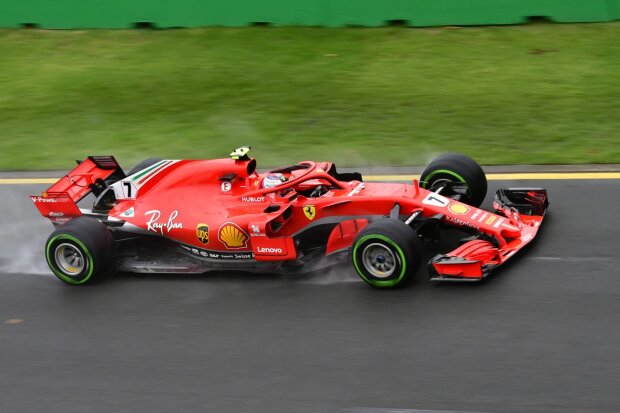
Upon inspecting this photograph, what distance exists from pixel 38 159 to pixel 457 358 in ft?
23.5

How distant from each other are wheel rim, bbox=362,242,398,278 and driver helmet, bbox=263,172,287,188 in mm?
1268

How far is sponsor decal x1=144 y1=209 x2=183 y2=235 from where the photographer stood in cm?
805

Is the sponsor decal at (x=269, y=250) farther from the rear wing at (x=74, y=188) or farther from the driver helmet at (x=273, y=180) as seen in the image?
the rear wing at (x=74, y=188)

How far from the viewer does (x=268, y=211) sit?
7832 mm

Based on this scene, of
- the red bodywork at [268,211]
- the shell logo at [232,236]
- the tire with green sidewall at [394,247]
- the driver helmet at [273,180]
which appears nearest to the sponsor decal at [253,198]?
the red bodywork at [268,211]

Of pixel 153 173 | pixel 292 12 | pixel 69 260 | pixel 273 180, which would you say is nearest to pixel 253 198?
pixel 273 180

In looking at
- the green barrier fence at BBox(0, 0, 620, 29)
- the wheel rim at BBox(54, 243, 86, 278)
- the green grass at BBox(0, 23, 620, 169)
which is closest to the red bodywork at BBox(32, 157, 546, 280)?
the wheel rim at BBox(54, 243, 86, 278)

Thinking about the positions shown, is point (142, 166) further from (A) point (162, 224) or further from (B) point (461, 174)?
(B) point (461, 174)

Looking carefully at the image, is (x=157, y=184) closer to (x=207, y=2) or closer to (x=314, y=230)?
(x=314, y=230)

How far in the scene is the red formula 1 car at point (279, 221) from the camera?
7301 mm

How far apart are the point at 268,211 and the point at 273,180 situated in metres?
0.41

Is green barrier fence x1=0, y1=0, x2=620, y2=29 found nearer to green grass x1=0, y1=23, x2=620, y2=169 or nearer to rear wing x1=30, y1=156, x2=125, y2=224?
green grass x1=0, y1=23, x2=620, y2=169

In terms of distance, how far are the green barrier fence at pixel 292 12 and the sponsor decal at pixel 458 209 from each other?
696 cm

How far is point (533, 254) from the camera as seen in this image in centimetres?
795
